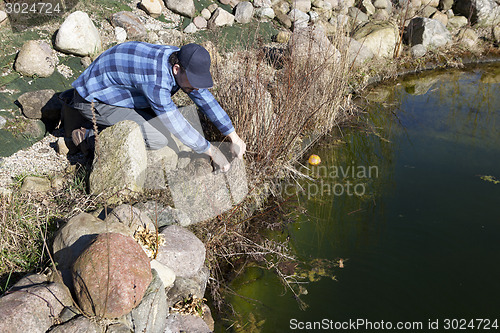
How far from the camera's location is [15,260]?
90.1 inches

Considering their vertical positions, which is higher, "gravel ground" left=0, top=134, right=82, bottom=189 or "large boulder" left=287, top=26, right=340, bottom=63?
"large boulder" left=287, top=26, right=340, bottom=63

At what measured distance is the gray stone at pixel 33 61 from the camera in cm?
389

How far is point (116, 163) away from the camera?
272 cm

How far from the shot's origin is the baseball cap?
2.55 meters

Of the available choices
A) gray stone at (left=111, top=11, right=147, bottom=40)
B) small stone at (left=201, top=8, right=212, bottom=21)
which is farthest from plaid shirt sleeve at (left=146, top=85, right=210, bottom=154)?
small stone at (left=201, top=8, right=212, bottom=21)

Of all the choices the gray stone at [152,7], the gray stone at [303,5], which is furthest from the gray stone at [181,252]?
the gray stone at [303,5]

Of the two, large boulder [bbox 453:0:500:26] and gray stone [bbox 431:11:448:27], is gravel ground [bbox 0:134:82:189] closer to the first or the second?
gray stone [bbox 431:11:448:27]

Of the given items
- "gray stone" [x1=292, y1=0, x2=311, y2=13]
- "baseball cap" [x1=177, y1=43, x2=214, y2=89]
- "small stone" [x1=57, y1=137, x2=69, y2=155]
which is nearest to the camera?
"baseball cap" [x1=177, y1=43, x2=214, y2=89]

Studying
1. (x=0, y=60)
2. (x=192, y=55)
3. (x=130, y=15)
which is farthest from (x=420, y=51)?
(x=0, y=60)

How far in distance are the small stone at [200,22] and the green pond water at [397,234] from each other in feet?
8.31

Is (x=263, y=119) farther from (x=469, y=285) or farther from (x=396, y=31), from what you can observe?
(x=396, y=31)

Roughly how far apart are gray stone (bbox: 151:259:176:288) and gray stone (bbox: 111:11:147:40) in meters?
3.38

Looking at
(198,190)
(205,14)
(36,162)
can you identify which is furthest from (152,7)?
(198,190)

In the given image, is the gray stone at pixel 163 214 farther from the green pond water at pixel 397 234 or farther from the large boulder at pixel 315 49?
the large boulder at pixel 315 49
